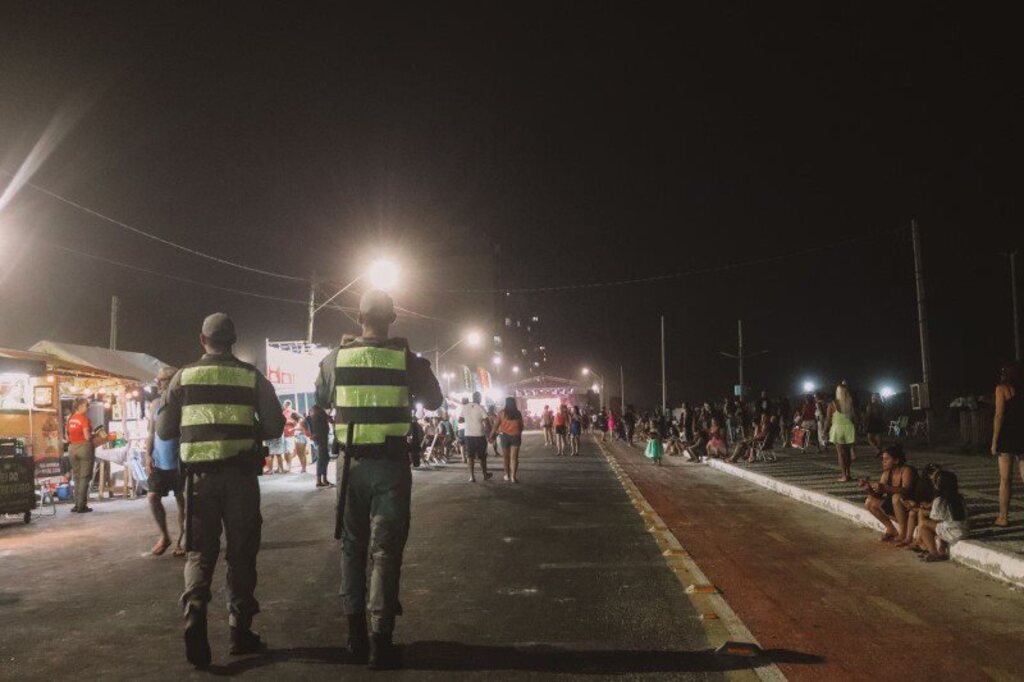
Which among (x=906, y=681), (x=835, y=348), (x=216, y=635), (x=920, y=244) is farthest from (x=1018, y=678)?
(x=835, y=348)

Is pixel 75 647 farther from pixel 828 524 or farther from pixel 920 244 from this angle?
pixel 920 244

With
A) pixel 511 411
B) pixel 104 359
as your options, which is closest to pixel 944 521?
pixel 511 411

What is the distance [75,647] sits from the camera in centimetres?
462

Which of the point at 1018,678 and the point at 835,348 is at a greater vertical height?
the point at 835,348

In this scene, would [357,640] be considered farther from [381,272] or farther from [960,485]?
[381,272]

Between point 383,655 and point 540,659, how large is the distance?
86 cm

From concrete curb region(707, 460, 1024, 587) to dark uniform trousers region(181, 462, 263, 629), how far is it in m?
5.57

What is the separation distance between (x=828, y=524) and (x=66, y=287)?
111 ft

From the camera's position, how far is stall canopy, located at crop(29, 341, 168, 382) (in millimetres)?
18812

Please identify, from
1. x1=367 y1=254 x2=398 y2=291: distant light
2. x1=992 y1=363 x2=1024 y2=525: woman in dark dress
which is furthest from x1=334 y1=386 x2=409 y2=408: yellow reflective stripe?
x1=367 y1=254 x2=398 y2=291: distant light

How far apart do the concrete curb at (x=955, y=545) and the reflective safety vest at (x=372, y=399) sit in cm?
491

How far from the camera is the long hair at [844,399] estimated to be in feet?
47.2

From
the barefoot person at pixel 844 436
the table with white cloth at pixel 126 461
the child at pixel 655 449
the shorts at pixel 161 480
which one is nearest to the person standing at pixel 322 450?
the table with white cloth at pixel 126 461

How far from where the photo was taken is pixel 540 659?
4273mm
